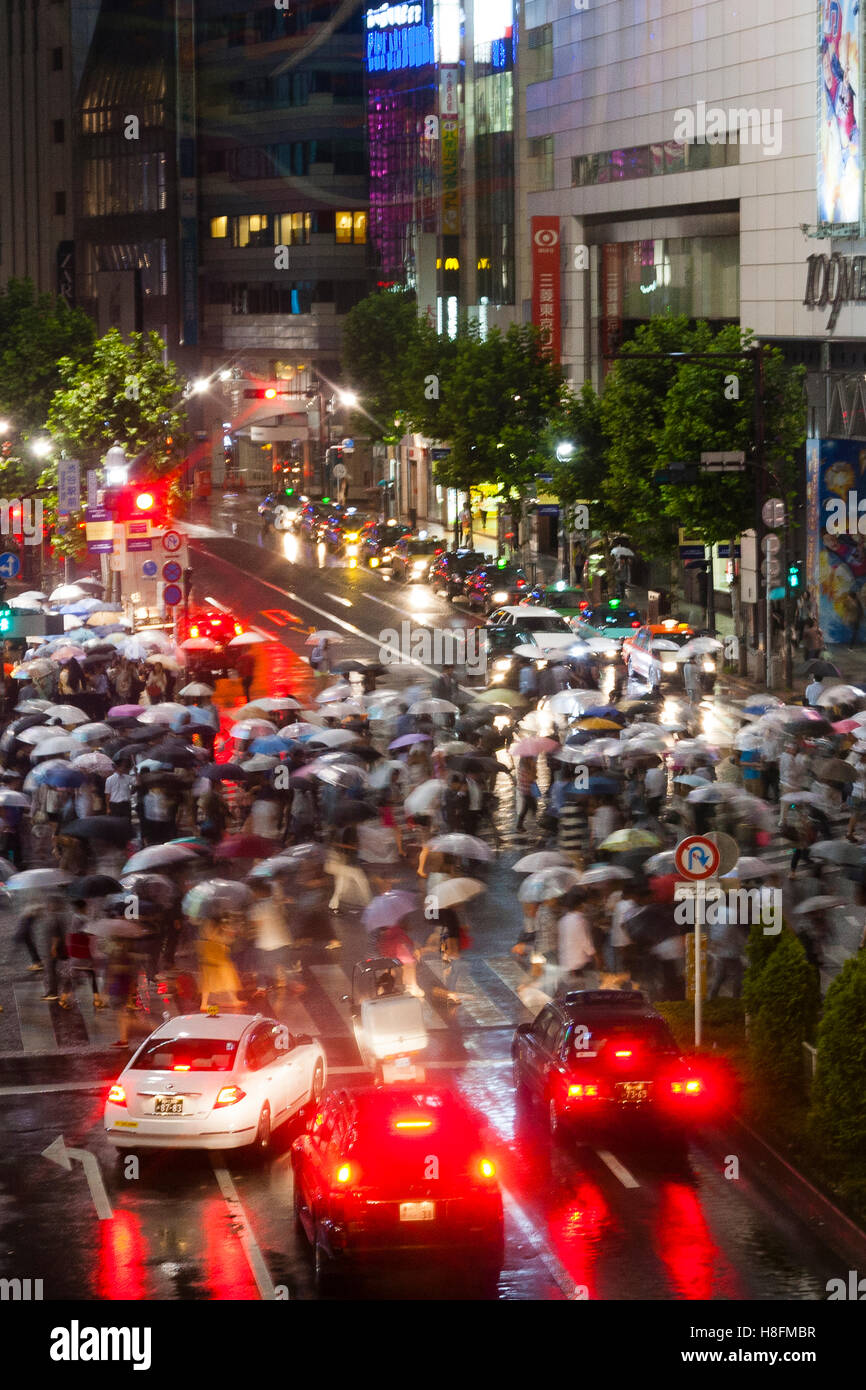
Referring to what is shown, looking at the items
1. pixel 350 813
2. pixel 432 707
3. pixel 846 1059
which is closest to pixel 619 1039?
pixel 846 1059

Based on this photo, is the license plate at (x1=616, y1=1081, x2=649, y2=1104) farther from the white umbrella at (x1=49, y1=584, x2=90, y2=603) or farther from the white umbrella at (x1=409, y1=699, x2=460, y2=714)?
the white umbrella at (x1=49, y1=584, x2=90, y2=603)

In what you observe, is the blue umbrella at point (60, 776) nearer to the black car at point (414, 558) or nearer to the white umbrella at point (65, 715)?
the white umbrella at point (65, 715)

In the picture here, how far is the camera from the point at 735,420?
5075cm

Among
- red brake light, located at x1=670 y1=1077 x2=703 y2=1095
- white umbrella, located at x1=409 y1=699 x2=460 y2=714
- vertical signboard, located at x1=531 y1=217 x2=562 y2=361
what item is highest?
vertical signboard, located at x1=531 y1=217 x2=562 y2=361

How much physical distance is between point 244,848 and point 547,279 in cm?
5703

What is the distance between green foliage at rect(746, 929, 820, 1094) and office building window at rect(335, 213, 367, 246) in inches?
4208

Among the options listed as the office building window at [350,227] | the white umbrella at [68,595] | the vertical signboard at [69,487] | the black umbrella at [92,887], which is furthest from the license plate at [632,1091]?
the office building window at [350,227]

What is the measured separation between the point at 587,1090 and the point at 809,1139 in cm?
186

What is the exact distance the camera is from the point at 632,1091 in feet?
56.9

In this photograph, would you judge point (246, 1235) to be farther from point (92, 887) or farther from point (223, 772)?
point (223, 772)

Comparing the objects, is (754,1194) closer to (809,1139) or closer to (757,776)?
(809,1139)

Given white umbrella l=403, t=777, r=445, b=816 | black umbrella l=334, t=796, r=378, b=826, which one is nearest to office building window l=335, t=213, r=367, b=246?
white umbrella l=403, t=777, r=445, b=816

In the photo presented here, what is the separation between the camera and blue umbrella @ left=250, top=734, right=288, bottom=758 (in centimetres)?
3055

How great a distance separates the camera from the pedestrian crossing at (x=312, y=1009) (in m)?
21.6
